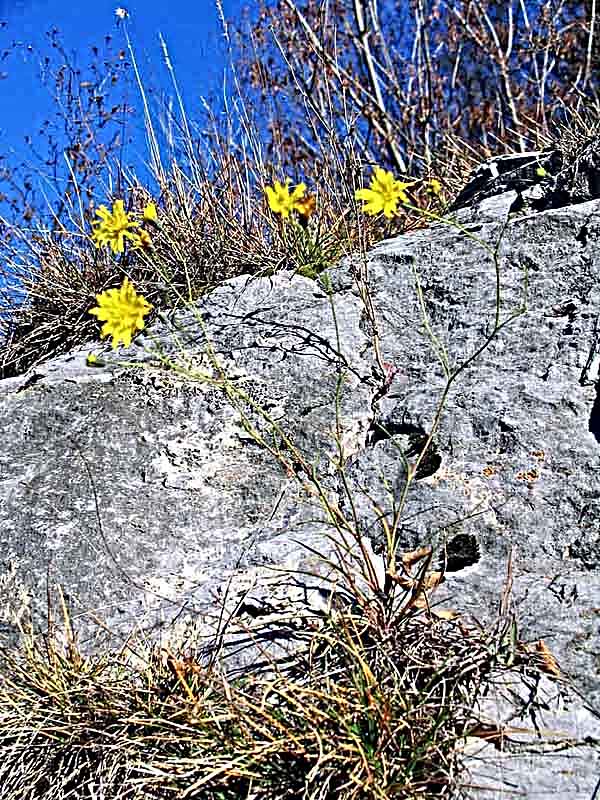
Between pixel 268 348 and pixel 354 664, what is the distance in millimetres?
1254

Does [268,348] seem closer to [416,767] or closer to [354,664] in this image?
[354,664]

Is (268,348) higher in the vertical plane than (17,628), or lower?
higher

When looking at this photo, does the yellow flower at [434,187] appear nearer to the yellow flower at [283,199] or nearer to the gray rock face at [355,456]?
the gray rock face at [355,456]

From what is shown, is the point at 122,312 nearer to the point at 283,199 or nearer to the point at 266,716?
the point at 283,199

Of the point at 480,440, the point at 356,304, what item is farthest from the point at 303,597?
the point at 356,304

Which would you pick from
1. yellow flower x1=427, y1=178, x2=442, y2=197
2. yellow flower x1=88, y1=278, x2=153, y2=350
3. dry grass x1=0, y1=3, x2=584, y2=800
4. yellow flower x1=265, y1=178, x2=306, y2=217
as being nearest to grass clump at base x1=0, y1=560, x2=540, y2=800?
dry grass x1=0, y1=3, x2=584, y2=800

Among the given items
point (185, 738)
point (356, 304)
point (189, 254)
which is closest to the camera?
point (185, 738)

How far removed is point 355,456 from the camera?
7.66 feet

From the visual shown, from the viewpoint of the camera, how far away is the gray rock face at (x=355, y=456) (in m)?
1.85

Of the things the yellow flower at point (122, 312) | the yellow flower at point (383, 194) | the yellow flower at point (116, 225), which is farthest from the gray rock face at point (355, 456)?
the yellow flower at point (383, 194)

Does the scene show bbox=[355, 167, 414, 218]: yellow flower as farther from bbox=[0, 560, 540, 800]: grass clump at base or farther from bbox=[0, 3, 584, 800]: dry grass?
bbox=[0, 560, 540, 800]: grass clump at base

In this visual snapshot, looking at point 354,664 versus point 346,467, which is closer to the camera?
point 354,664

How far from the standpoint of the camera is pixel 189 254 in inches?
131

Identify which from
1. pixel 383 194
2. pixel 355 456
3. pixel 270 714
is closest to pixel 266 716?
pixel 270 714
